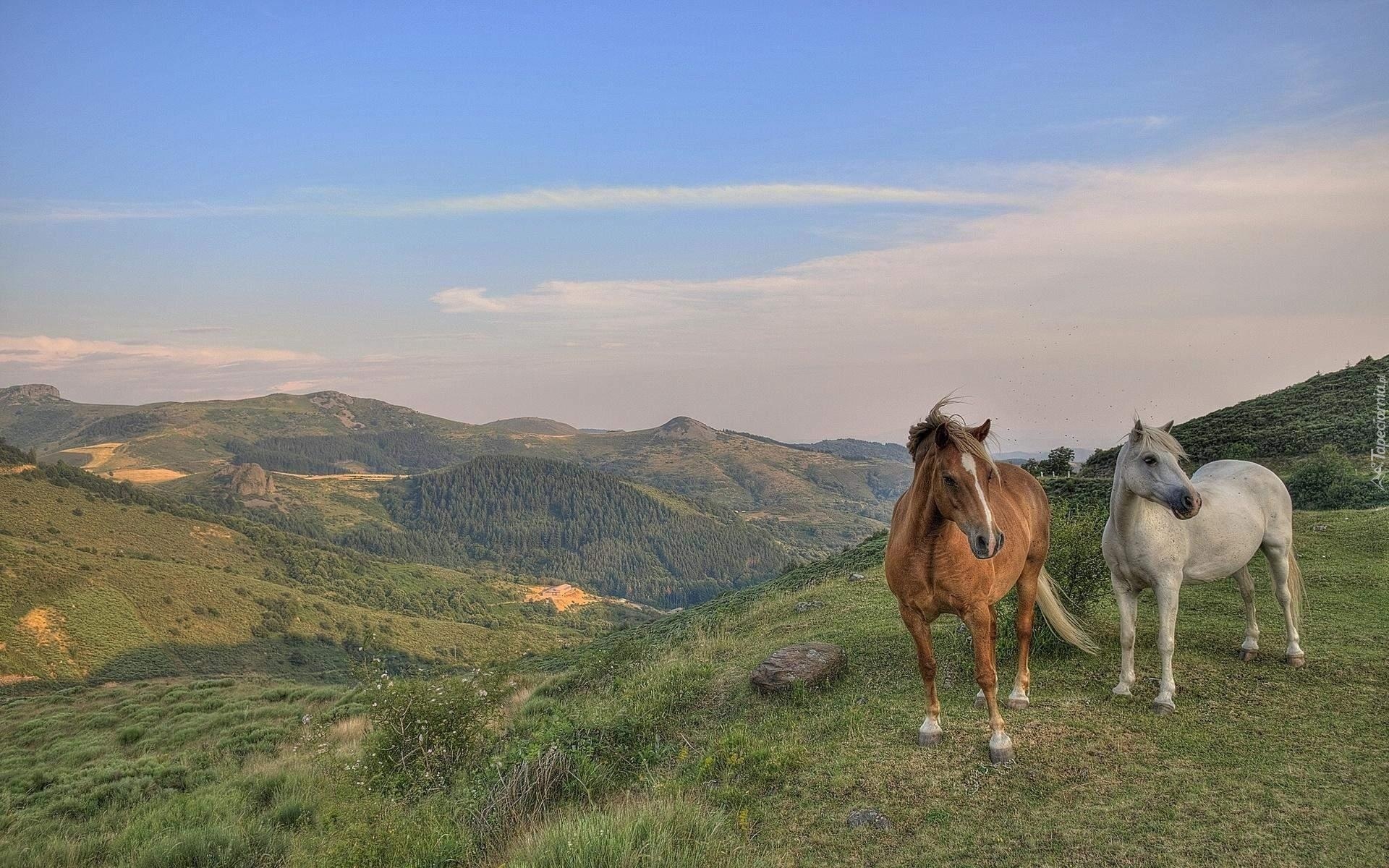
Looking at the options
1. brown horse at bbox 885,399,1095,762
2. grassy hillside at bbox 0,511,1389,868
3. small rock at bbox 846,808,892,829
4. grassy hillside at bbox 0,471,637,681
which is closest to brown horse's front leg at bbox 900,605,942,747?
brown horse at bbox 885,399,1095,762

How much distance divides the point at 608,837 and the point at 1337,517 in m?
16.9

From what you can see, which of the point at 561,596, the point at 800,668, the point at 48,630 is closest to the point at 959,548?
the point at 800,668

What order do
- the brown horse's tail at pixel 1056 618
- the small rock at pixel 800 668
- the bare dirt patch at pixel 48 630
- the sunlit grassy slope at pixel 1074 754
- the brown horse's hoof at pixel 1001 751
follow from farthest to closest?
the bare dirt patch at pixel 48 630 → the small rock at pixel 800 668 → the brown horse's tail at pixel 1056 618 → the brown horse's hoof at pixel 1001 751 → the sunlit grassy slope at pixel 1074 754

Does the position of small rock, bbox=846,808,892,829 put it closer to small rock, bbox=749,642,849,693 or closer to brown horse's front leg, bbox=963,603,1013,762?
brown horse's front leg, bbox=963,603,1013,762

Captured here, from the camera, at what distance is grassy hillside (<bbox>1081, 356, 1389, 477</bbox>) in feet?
74.0

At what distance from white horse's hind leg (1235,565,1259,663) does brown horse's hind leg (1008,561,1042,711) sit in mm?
2425

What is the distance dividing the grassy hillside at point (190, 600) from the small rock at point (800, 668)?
35.8 m

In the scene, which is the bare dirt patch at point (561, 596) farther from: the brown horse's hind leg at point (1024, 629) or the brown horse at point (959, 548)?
the brown horse at point (959, 548)

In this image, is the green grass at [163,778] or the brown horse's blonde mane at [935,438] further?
the green grass at [163,778]

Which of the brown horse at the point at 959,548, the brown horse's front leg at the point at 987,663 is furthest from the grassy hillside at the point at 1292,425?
the brown horse's front leg at the point at 987,663

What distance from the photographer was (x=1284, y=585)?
7.54m

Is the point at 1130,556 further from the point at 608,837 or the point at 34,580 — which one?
the point at 34,580

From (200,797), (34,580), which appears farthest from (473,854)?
(34,580)

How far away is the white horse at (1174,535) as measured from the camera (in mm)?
6602
